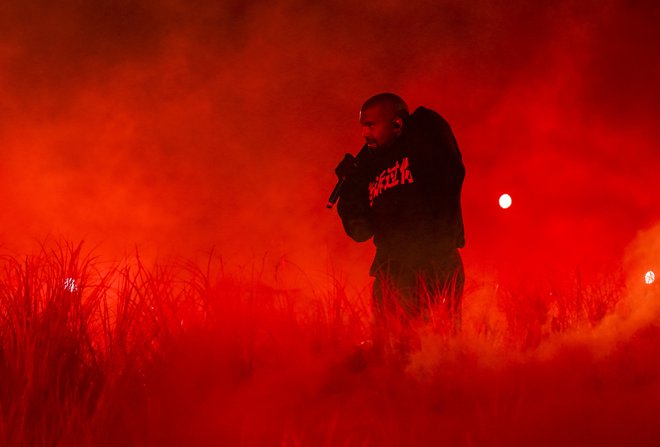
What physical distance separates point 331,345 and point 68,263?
0.65m

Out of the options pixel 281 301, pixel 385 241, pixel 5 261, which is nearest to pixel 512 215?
pixel 385 241

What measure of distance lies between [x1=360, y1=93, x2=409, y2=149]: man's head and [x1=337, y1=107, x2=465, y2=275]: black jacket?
30 millimetres

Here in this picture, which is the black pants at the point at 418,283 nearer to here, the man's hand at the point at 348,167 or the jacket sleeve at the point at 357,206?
the jacket sleeve at the point at 357,206

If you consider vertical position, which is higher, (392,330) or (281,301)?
(281,301)

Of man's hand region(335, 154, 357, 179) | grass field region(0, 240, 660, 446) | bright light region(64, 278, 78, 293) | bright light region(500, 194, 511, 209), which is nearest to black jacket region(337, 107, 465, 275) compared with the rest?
man's hand region(335, 154, 357, 179)

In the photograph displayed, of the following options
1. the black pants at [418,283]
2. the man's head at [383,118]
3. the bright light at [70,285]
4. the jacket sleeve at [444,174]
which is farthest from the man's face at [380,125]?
the bright light at [70,285]

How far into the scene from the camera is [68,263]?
5.16 feet

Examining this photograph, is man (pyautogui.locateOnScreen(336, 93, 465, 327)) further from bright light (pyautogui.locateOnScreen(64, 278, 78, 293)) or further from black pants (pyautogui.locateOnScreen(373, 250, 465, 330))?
bright light (pyautogui.locateOnScreen(64, 278, 78, 293))

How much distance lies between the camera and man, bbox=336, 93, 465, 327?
2.09 m

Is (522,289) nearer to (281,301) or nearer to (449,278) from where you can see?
(449,278)

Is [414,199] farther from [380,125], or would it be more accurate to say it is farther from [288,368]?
[288,368]

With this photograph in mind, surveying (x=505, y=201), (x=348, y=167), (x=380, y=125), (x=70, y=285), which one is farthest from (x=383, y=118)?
(x=505, y=201)

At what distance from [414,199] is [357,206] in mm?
317

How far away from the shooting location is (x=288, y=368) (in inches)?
57.8
